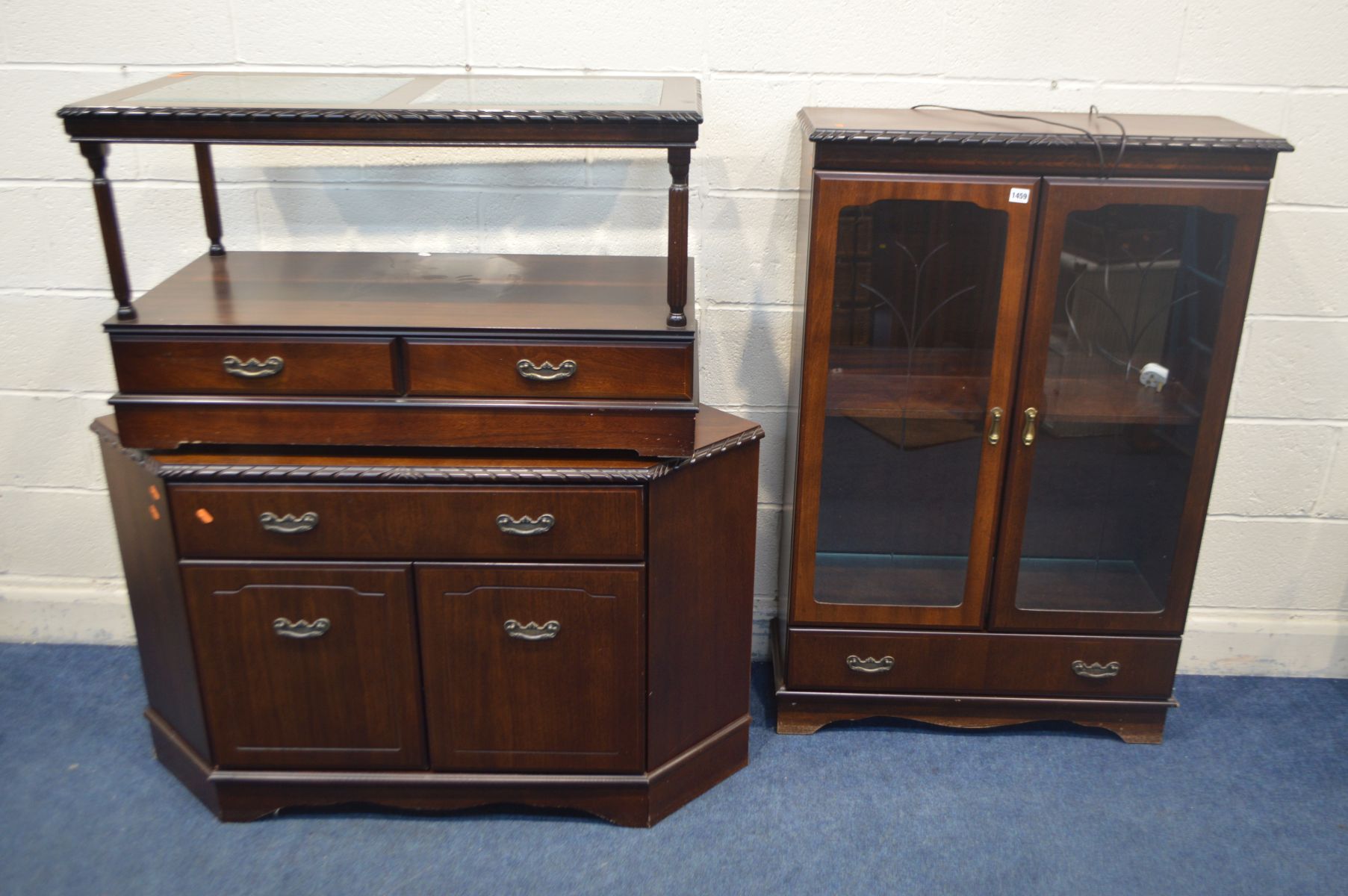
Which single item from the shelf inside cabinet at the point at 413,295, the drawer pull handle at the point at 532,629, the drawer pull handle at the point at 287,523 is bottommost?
the drawer pull handle at the point at 532,629

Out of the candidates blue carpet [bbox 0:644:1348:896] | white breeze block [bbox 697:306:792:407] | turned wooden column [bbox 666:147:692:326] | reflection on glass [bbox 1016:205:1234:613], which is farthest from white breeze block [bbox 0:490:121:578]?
reflection on glass [bbox 1016:205:1234:613]

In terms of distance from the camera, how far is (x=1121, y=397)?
7.41 ft

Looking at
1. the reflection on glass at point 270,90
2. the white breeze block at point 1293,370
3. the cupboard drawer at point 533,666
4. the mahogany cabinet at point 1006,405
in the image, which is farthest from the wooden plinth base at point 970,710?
the reflection on glass at point 270,90

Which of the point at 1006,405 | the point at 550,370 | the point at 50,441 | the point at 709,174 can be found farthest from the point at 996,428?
the point at 50,441

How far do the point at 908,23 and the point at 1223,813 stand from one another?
1760 millimetres

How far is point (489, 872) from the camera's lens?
2123 mm

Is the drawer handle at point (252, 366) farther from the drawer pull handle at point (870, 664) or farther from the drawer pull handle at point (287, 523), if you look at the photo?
the drawer pull handle at point (870, 664)

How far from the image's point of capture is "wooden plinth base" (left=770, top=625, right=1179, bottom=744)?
2477 millimetres

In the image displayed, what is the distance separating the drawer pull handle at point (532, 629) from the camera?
→ 211 centimetres

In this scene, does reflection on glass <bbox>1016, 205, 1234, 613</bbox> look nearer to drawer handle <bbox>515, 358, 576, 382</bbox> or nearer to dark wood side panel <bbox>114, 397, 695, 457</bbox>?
dark wood side panel <bbox>114, 397, 695, 457</bbox>

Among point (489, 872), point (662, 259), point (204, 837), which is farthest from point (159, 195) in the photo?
point (489, 872)

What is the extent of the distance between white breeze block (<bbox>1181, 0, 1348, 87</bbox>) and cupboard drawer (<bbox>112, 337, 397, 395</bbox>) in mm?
1702

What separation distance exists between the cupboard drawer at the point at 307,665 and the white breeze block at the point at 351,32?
107cm

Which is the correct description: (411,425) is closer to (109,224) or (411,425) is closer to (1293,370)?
(109,224)
